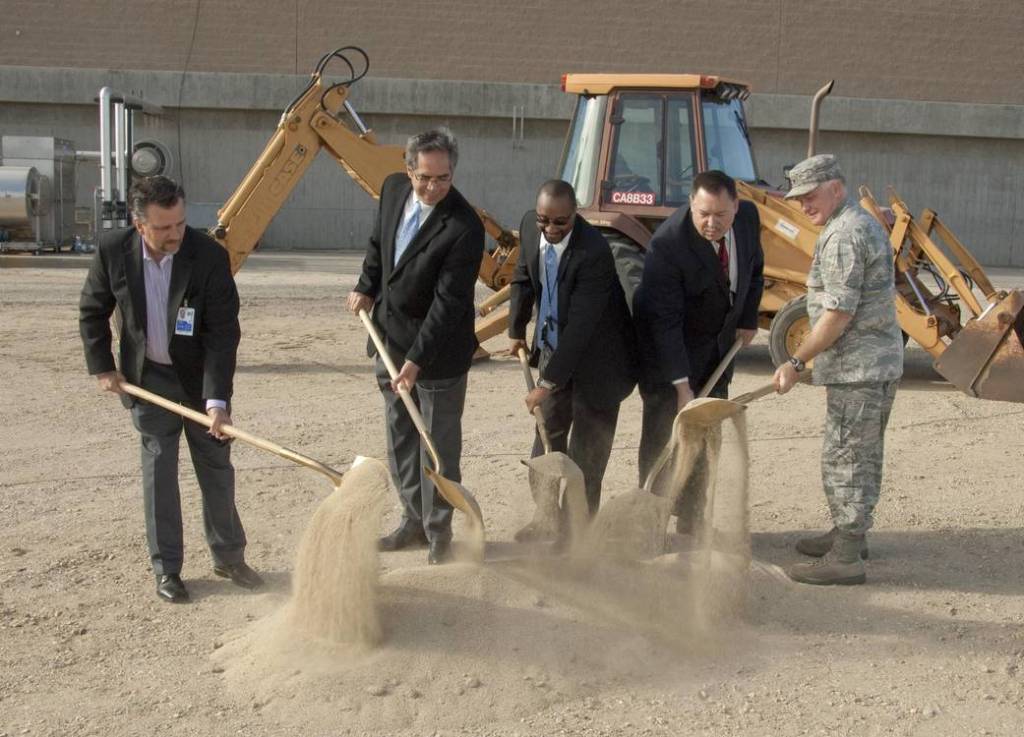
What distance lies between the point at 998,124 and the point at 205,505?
78.3 feet

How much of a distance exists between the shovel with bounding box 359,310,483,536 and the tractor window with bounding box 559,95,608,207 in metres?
4.96

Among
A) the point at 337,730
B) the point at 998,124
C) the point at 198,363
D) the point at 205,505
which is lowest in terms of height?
the point at 337,730

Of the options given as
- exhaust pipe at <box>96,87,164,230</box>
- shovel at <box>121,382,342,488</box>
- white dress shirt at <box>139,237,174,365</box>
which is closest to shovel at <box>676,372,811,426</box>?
shovel at <box>121,382,342,488</box>

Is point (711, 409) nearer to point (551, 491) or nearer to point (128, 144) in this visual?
point (551, 491)

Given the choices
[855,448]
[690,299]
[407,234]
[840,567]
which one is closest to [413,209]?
[407,234]

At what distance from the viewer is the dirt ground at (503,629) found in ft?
12.4

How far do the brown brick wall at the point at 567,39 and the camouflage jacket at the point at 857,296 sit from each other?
20.8 metres

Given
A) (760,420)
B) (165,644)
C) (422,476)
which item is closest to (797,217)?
(760,420)

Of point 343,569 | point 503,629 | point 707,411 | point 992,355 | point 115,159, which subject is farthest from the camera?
point 115,159

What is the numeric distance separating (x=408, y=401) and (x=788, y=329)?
515 cm

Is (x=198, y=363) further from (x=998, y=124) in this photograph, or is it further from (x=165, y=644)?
(x=998, y=124)

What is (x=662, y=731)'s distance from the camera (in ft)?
12.1

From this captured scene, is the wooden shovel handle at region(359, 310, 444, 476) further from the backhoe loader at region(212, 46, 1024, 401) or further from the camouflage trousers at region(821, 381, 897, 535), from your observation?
the backhoe loader at region(212, 46, 1024, 401)

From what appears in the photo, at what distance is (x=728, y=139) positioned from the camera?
32.0 ft
